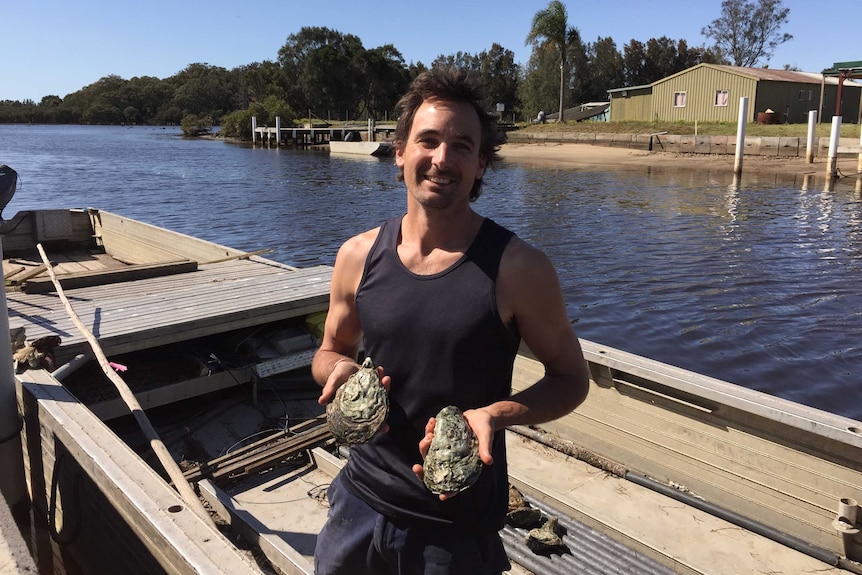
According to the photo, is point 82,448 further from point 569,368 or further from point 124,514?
point 569,368

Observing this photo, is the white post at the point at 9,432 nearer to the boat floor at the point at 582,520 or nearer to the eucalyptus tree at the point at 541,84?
the boat floor at the point at 582,520

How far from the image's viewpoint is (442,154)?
2096 millimetres

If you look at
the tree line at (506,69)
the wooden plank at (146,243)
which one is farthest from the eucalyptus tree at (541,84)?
the wooden plank at (146,243)

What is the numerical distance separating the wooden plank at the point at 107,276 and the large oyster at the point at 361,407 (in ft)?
21.3

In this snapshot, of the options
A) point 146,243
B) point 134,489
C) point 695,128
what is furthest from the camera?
point 695,128

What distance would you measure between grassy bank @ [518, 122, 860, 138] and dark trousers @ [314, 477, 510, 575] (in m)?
41.7

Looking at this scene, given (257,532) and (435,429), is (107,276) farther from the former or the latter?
(435,429)

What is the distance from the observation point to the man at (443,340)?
6.58ft

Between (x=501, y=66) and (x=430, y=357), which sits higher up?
(x=501, y=66)

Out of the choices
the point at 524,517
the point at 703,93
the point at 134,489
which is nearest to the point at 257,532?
the point at 134,489

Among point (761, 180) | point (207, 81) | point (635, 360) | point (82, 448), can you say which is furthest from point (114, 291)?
point (207, 81)

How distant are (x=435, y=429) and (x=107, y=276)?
7110mm

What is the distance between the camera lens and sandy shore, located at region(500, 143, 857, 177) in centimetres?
3400

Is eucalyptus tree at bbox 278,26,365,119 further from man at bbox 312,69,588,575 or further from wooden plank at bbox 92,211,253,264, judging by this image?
man at bbox 312,69,588,575
